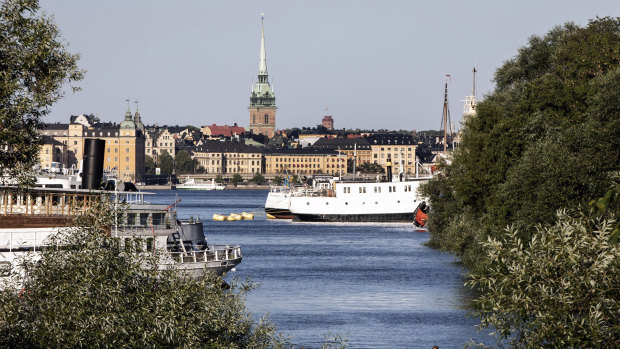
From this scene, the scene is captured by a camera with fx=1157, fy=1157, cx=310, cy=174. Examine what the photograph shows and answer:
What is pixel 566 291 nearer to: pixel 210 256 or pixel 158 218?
pixel 158 218

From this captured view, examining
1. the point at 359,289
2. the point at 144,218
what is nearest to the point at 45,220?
the point at 144,218

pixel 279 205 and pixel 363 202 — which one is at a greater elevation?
pixel 363 202

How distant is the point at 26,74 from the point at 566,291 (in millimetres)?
8629

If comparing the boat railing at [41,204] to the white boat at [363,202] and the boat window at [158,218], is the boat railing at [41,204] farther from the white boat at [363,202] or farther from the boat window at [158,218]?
the white boat at [363,202]

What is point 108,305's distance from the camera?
17.8 m

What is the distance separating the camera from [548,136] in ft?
115

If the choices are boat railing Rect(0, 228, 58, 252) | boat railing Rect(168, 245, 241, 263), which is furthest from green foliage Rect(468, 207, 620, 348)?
boat railing Rect(168, 245, 241, 263)

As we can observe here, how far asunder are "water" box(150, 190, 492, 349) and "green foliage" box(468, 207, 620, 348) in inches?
466

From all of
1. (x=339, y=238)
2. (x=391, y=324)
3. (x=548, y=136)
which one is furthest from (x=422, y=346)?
(x=339, y=238)

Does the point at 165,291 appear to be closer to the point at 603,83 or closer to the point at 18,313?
the point at 18,313

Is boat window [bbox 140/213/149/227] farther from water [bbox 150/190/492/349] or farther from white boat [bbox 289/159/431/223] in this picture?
white boat [bbox 289/159/431/223]

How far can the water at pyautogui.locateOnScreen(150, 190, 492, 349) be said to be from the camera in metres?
33.5

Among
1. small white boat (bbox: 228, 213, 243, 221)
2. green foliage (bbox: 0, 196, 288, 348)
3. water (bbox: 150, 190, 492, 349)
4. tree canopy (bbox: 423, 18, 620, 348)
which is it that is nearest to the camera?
tree canopy (bbox: 423, 18, 620, 348)

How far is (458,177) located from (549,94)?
29.5ft
